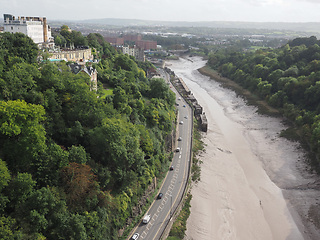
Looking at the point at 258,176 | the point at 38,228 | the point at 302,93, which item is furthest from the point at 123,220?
the point at 302,93

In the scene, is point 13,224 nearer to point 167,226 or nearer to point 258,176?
point 167,226

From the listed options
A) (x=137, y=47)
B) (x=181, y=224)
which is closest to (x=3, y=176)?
(x=181, y=224)

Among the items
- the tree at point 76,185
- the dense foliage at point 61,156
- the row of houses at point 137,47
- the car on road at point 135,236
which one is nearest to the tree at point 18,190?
the dense foliage at point 61,156

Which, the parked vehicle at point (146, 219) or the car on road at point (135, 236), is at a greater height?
the parked vehicle at point (146, 219)

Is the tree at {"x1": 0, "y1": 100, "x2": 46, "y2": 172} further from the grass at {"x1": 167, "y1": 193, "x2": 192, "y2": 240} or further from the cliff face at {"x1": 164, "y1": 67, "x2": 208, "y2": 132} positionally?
the cliff face at {"x1": 164, "y1": 67, "x2": 208, "y2": 132}

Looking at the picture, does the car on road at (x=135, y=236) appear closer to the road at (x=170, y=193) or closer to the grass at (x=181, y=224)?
the road at (x=170, y=193)

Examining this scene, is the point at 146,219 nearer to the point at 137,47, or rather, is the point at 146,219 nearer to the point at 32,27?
the point at 32,27
